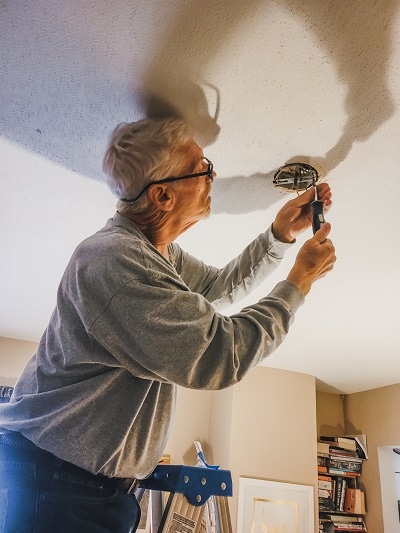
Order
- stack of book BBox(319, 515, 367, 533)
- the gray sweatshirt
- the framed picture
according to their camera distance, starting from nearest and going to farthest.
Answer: the gray sweatshirt, the framed picture, stack of book BBox(319, 515, 367, 533)

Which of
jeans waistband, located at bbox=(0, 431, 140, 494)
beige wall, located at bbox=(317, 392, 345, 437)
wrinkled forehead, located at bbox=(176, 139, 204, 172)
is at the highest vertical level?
beige wall, located at bbox=(317, 392, 345, 437)

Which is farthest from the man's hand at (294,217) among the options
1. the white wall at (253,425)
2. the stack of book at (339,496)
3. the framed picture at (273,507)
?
the stack of book at (339,496)

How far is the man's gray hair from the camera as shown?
108 centimetres

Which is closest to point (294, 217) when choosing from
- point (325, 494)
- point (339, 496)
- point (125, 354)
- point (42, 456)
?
point (125, 354)

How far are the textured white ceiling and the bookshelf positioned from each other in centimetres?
283

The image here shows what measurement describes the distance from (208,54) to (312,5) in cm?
25

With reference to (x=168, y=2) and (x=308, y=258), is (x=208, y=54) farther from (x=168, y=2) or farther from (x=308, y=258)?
(x=308, y=258)

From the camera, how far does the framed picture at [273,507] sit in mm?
3410

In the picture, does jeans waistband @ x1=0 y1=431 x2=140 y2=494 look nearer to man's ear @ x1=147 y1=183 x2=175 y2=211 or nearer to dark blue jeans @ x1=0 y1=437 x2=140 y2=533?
dark blue jeans @ x1=0 y1=437 x2=140 y2=533

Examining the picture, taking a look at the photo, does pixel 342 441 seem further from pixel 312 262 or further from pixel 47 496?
pixel 47 496

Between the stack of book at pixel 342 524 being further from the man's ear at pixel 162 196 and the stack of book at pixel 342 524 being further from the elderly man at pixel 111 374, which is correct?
the man's ear at pixel 162 196

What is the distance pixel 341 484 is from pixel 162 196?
405 cm

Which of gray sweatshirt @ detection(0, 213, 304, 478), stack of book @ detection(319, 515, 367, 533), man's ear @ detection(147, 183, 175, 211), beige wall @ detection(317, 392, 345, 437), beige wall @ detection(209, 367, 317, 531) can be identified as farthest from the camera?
beige wall @ detection(317, 392, 345, 437)

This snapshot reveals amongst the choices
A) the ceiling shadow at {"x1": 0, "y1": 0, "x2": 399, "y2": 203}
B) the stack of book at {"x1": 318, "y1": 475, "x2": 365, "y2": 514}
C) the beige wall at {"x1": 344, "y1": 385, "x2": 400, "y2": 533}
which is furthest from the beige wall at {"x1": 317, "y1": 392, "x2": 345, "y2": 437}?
the ceiling shadow at {"x1": 0, "y1": 0, "x2": 399, "y2": 203}
